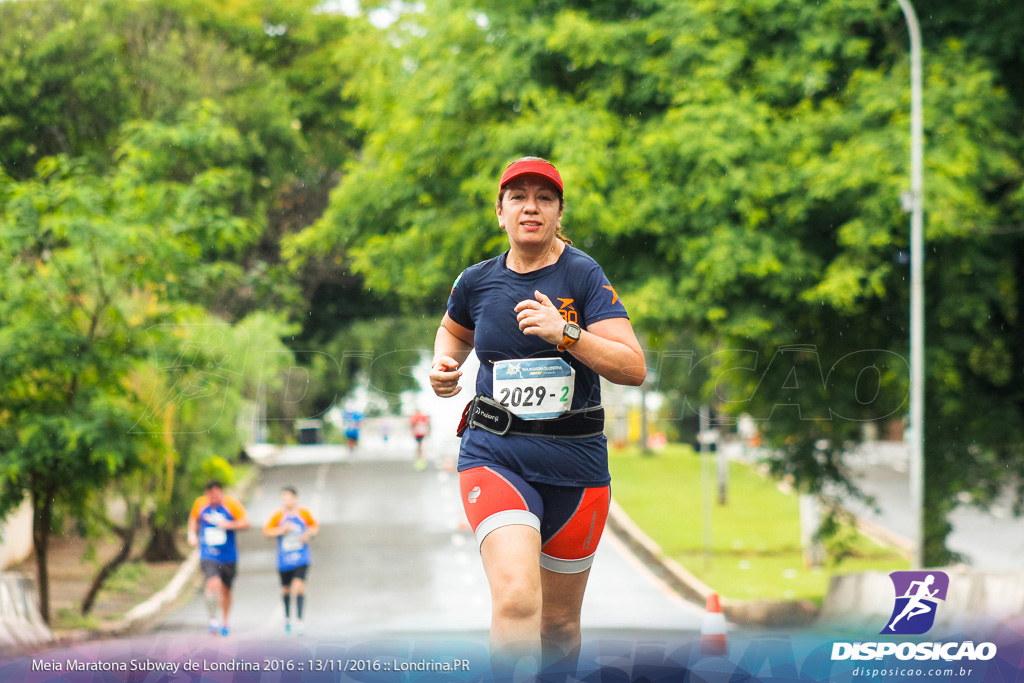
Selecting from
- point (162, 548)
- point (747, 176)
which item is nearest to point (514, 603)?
point (747, 176)

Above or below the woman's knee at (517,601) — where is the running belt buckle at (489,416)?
above

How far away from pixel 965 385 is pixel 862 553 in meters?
6.50

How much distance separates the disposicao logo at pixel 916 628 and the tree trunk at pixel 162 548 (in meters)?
13.4

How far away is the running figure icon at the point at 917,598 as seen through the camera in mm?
5223

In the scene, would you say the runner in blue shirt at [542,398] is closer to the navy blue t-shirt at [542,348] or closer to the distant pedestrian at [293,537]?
the navy blue t-shirt at [542,348]

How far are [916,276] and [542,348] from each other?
28.5ft

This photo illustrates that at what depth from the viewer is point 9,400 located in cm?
945

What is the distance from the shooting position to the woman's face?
125 inches

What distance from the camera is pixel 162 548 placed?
17500 mm

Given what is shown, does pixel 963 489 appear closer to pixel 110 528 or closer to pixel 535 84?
pixel 535 84

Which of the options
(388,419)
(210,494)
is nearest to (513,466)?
(210,494)

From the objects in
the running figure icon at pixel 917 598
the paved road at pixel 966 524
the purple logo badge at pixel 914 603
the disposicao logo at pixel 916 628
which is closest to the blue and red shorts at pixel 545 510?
the disposicao logo at pixel 916 628

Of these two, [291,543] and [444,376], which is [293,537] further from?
[444,376]

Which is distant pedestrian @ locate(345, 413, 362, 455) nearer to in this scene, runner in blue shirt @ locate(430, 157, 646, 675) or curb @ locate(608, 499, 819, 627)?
curb @ locate(608, 499, 819, 627)
